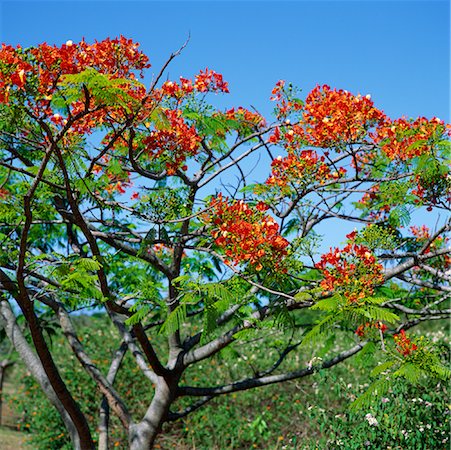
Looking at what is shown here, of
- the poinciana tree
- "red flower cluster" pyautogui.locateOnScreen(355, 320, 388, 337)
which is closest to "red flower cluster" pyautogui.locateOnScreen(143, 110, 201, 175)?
the poinciana tree

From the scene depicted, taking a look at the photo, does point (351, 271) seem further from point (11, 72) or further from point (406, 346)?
point (11, 72)

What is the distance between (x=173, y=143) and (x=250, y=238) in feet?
4.28

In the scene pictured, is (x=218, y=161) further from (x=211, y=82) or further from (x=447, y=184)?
(x=447, y=184)

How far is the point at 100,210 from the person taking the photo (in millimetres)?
5570

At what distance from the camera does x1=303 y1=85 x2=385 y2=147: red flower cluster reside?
5.74m

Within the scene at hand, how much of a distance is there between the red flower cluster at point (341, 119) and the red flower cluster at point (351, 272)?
1305 millimetres

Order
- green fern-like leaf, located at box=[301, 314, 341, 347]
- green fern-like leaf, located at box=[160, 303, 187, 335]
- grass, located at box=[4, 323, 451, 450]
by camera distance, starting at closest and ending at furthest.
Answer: green fern-like leaf, located at box=[301, 314, 341, 347], green fern-like leaf, located at box=[160, 303, 187, 335], grass, located at box=[4, 323, 451, 450]

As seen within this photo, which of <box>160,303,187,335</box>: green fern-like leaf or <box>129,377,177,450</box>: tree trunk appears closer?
<box>160,303,187,335</box>: green fern-like leaf

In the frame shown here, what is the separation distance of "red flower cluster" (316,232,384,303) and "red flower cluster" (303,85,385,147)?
131cm

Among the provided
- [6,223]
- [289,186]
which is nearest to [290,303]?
[289,186]

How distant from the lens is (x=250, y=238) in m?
4.76

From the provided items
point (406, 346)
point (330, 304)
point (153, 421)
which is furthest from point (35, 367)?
point (406, 346)

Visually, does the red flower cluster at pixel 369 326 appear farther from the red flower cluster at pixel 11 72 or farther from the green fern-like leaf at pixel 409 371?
the red flower cluster at pixel 11 72

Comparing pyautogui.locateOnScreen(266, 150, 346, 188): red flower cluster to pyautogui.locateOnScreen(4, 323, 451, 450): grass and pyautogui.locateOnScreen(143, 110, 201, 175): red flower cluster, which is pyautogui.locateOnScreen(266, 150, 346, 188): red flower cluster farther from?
pyautogui.locateOnScreen(4, 323, 451, 450): grass
